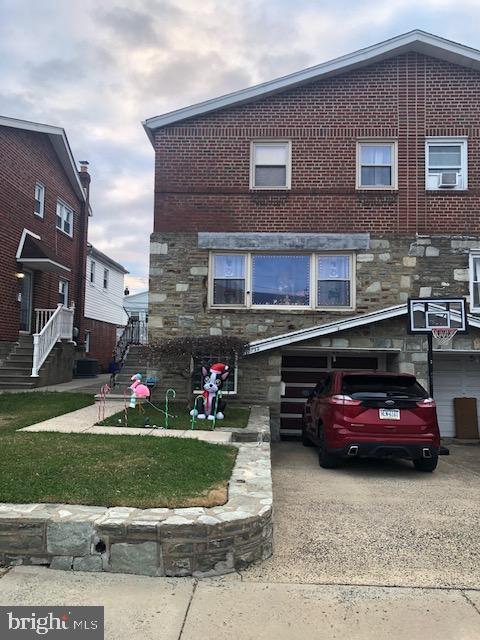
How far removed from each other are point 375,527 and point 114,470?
9.00 feet

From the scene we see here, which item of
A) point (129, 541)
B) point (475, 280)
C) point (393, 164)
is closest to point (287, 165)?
point (393, 164)

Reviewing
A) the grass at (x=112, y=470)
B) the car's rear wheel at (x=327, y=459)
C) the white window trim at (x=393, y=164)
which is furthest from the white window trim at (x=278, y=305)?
the grass at (x=112, y=470)

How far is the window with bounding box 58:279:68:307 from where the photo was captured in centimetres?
2027

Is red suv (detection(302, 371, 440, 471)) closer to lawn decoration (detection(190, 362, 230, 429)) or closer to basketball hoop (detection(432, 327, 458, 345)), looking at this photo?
lawn decoration (detection(190, 362, 230, 429))

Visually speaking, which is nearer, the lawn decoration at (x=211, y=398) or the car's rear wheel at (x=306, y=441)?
the lawn decoration at (x=211, y=398)

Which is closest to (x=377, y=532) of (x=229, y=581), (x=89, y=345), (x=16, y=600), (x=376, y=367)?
(x=229, y=581)

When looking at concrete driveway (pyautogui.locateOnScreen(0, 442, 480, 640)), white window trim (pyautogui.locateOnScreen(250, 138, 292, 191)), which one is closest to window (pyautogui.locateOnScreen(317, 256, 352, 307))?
white window trim (pyautogui.locateOnScreen(250, 138, 292, 191))

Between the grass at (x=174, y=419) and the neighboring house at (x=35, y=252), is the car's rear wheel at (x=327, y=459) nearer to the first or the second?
the grass at (x=174, y=419)

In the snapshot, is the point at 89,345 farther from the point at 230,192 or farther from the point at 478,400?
the point at 478,400

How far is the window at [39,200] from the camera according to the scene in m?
18.2

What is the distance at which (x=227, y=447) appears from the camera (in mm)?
7402

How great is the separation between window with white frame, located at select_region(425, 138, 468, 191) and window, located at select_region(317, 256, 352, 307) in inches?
109

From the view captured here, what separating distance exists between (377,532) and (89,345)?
21690 millimetres

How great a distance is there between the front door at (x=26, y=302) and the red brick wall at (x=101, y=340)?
6.92 metres
